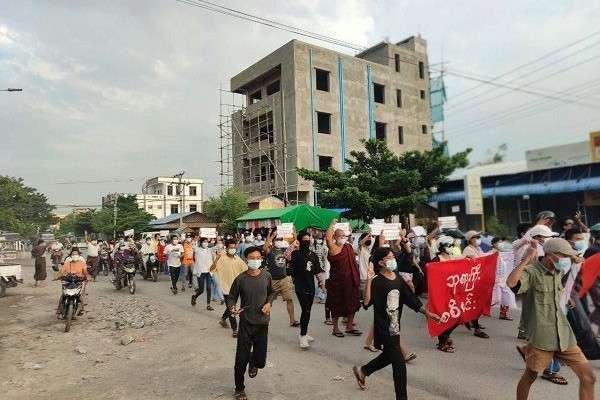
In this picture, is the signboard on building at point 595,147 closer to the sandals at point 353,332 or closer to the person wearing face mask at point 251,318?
the sandals at point 353,332

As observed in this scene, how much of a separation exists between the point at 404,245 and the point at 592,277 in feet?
14.2

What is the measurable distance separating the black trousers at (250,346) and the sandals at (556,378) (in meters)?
3.20

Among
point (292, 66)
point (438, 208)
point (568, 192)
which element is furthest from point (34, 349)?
point (292, 66)

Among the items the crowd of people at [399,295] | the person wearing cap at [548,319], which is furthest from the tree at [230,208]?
the person wearing cap at [548,319]

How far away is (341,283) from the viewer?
770cm

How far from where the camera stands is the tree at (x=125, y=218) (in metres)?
54.4

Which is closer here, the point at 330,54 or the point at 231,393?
the point at 231,393

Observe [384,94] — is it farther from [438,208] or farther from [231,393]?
[231,393]

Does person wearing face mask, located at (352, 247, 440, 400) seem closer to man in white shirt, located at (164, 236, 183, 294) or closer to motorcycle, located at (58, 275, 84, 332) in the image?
motorcycle, located at (58, 275, 84, 332)

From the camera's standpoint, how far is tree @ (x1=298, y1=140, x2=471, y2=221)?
60.5 feet

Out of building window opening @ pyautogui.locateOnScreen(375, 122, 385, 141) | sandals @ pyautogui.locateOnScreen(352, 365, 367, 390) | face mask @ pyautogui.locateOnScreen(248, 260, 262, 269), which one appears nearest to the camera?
sandals @ pyautogui.locateOnScreen(352, 365, 367, 390)

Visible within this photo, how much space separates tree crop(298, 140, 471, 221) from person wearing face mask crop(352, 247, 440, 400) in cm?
1338

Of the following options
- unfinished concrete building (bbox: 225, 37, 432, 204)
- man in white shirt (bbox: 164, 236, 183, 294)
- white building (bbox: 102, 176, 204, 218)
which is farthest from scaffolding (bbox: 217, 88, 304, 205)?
white building (bbox: 102, 176, 204, 218)

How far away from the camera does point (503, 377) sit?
215 inches
